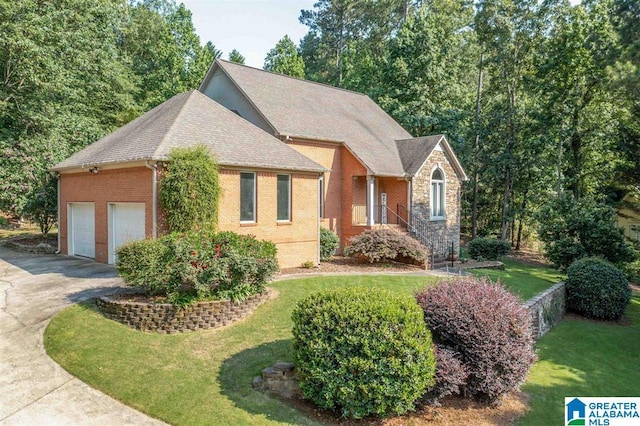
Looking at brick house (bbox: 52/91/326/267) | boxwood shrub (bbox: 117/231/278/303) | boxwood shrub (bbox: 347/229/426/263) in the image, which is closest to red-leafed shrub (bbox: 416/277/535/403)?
boxwood shrub (bbox: 117/231/278/303)

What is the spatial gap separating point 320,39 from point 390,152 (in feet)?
109

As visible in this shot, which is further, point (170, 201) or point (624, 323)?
point (624, 323)

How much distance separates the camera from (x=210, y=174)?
12.2 m

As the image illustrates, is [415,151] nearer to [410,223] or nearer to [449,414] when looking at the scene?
[410,223]

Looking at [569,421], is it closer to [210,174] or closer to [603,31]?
[210,174]

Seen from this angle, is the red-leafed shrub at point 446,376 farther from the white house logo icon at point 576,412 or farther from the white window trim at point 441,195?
the white window trim at point 441,195

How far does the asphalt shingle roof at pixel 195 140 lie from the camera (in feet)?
42.8

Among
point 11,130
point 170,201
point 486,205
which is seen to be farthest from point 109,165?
point 486,205

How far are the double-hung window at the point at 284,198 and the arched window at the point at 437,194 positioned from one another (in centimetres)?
916

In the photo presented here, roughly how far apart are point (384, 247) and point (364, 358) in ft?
35.5

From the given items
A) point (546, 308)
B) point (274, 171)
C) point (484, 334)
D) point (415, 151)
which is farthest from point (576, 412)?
point (415, 151)

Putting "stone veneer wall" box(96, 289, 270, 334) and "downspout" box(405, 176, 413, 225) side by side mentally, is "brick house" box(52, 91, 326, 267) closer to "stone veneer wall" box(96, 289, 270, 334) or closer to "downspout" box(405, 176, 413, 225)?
"stone veneer wall" box(96, 289, 270, 334)

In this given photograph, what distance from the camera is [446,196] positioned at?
22078 millimetres

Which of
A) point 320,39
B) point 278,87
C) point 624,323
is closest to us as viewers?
point 624,323
